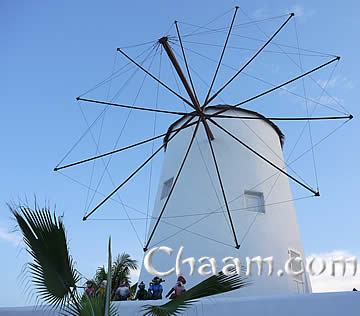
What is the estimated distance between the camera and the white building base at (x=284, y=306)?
6.19 m

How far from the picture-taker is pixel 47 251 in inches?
142

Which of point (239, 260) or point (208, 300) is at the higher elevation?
point (239, 260)

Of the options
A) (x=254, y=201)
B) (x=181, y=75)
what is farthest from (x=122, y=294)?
(x=181, y=75)

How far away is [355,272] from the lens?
30.0 feet

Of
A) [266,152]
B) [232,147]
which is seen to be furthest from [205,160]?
[266,152]

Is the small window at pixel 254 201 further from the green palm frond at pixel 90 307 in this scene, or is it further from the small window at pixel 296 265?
the green palm frond at pixel 90 307

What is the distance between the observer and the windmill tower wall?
10.2m

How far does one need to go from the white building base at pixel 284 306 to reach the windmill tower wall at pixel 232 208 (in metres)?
2.82

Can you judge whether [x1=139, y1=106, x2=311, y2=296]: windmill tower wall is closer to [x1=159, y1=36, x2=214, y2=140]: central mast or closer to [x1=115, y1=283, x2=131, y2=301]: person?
[x1=159, y1=36, x2=214, y2=140]: central mast

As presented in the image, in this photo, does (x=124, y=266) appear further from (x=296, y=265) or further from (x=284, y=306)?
(x=284, y=306)

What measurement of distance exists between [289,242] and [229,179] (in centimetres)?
211

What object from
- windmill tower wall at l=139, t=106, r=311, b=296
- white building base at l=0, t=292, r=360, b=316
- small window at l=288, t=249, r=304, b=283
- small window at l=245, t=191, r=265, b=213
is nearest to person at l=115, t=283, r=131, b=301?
white building base at l=0, t=292, r=360, b=316

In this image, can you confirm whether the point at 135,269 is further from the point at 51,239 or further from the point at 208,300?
the point at 51,239

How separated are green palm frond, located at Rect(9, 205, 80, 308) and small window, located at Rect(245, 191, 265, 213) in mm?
7647
